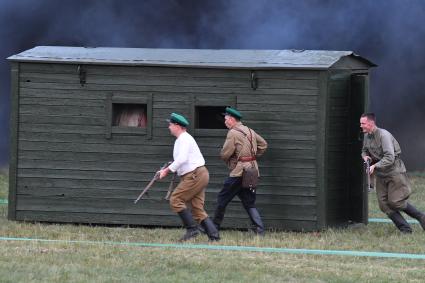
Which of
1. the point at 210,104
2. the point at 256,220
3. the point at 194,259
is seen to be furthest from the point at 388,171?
the point at 194,259

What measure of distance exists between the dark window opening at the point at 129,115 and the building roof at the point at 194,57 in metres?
0.63

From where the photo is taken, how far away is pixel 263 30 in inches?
926

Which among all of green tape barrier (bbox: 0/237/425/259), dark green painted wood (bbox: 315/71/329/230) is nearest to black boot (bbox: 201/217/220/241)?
green tape barrier (bbox: 0/237/425/259)

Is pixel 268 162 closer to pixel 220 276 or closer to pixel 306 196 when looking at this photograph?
pixel 306 196

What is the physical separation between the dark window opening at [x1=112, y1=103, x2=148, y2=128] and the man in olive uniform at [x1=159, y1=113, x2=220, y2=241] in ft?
6.23

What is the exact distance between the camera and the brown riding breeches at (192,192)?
15430mm

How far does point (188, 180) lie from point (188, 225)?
1.76ft

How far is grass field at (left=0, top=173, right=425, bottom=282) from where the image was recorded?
495 inches

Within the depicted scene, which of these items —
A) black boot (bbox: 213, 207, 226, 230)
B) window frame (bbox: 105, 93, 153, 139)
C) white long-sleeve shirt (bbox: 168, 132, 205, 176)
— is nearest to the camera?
white long-sleeve shirt (bbox: 168, 132, 205, 176)

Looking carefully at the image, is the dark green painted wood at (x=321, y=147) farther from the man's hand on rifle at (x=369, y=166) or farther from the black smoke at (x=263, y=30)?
the black smoke at (x=263, y=30)

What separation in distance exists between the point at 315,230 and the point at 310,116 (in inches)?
57.6

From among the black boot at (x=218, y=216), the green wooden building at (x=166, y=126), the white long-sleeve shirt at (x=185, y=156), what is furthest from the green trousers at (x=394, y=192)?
the white long-sleeve shirt at (x=185, y=156)

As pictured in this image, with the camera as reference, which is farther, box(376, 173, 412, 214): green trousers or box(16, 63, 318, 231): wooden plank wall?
box(16, 63, 318, 231): wooden plank wall

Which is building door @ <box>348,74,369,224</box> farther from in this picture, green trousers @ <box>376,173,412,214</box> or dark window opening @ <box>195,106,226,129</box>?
dark window opening @ <box>195,106,226,129</box>
